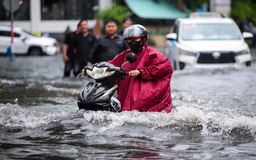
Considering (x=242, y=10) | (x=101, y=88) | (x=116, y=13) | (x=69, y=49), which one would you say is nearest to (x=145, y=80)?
(x=101, y=88)

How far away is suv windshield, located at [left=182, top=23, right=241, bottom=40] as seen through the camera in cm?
2045

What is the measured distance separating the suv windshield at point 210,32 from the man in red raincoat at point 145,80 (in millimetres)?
10970

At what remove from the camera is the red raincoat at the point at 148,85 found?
937 centimetres

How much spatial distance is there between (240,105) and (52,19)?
36745 millimetres

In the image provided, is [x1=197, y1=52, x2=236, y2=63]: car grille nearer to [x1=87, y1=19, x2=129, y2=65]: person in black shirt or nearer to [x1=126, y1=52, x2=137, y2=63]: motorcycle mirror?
[x1=87, y1=19, x2=129, y2=65]: person in black shirt

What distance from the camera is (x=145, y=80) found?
9445 millimetres

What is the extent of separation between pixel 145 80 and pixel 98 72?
62cm

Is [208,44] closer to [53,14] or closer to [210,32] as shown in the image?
[210,32]

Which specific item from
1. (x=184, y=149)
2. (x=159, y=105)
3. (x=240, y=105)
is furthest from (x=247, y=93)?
(x=184, y=149)

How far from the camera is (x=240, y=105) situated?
12781 millimetres

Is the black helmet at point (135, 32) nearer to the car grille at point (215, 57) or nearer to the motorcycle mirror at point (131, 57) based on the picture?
the motorcycle mirror at point (131, 57)

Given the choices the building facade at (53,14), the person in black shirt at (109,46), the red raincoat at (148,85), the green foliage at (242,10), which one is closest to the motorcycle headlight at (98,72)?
the red raincoat at (148,85)

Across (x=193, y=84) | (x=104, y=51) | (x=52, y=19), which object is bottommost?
(x=52, y=19)

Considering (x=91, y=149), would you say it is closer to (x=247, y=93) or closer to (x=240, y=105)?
(x=240, y=105)
